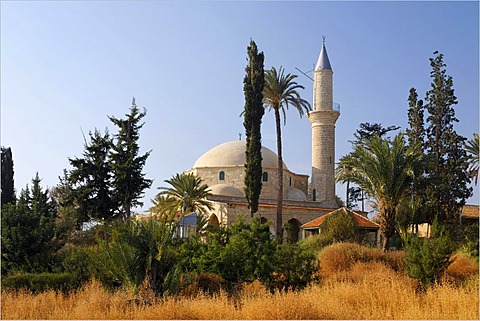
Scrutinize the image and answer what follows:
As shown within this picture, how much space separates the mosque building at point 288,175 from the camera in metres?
31.7

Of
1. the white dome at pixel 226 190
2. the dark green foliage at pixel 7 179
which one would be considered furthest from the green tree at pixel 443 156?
the dark green foliage at pixel 7 179

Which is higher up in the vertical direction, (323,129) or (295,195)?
(323,129)

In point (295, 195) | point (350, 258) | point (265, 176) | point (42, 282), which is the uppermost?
point (265, 176)

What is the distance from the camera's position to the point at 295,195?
3719 cm

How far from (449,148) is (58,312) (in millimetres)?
23605

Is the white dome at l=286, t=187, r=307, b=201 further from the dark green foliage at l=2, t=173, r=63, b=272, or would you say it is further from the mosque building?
the dark green foliage at l=2, t=173, r=63, b=272

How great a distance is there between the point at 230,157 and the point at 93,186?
14210 mm

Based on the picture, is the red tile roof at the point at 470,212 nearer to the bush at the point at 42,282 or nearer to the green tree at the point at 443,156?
the green tree at the point at 443,156

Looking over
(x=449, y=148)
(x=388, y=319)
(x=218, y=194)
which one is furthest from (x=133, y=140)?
(x=388, y=319)

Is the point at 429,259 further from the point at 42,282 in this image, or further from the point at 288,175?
the point at 288,175

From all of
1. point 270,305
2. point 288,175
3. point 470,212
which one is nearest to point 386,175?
point 270,305

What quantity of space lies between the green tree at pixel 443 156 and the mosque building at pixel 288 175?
669 cm

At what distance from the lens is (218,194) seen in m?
34.0

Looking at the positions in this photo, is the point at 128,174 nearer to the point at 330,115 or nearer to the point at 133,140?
the point at 133,140
